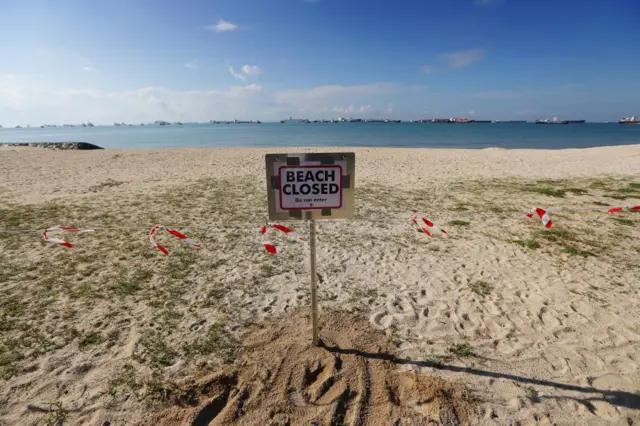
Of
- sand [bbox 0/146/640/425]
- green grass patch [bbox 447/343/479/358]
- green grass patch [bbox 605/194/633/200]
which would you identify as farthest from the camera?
green grass patch [bbox 605/194/633/200]

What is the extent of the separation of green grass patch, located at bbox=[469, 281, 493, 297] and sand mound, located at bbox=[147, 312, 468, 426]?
226 cm

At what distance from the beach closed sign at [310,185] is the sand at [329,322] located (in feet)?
5.98

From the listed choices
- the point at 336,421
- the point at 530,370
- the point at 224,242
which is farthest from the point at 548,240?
the point at 224,242

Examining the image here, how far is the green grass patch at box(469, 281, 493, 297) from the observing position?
17.9ft

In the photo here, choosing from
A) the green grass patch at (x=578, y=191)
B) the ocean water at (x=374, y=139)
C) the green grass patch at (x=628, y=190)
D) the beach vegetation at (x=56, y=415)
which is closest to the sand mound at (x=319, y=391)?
the beach vegetation at (x=56, y=415)

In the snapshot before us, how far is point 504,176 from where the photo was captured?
637 inches

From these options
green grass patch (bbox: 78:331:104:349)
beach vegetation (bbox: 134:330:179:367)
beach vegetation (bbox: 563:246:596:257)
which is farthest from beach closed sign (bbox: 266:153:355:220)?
beach vegetation (bbox: 563:246:596:257)

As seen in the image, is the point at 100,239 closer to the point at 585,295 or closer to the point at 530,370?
the point at 530,370

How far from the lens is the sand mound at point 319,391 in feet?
10.1

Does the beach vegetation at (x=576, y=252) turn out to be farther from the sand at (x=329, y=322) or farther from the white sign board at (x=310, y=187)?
the white sign board at (x=310, y=187)

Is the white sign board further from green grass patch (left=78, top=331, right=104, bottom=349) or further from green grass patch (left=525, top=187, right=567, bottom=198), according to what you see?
green grass patch (left=525, top=187, right=567, bottom=198)

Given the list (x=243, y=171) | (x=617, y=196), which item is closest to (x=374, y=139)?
(x=243, y=171)

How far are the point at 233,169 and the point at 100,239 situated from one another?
11649 mm

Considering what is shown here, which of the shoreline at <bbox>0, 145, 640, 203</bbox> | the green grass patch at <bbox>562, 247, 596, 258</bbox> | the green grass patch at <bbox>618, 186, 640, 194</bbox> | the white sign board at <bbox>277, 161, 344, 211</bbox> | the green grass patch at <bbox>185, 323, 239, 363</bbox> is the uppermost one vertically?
the white sign board at <bbox>277, 161, 344, 211</bbox>
